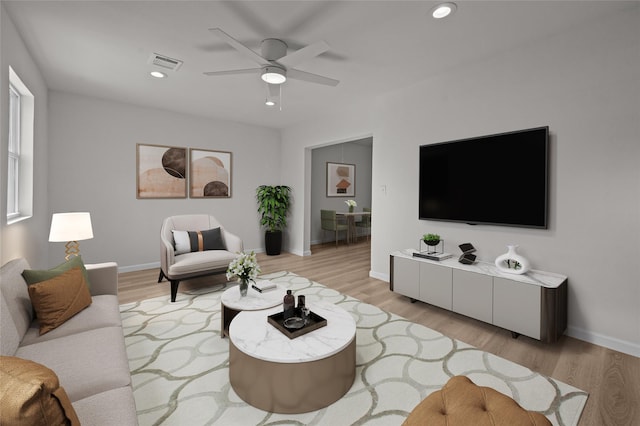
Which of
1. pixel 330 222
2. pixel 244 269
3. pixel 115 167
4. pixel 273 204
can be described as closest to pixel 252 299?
pixel 244 269

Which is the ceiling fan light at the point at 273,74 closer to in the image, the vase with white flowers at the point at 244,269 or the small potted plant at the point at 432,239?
the vase with white flowers at the point at 244,269

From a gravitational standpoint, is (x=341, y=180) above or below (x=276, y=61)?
below

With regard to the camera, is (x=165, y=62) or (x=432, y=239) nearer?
(x=165, y=62)

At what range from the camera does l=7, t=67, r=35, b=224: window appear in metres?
2.88

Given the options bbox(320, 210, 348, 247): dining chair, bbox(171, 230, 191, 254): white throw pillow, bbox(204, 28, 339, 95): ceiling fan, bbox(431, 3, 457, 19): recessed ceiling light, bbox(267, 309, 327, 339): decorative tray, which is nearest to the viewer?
bbox(267, 309, 327, 339): decorative tray

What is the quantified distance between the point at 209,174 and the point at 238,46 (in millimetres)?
3525

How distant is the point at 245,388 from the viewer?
180cm

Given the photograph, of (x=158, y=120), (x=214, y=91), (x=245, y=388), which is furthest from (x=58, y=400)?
(x=158, y=120)

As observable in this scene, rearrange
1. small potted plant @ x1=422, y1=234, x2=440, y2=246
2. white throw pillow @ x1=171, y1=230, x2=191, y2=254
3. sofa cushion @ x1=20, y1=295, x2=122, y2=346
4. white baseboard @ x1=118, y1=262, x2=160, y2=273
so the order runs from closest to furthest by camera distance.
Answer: sofa cushion @ x1=20, y1=295, x2=122, y2=346 → small potted plant @ x1=422, y1=234, x2=440, y2=246 → white throw pillow @ x1=171, y1=230, x2=191, y2=254 → white baseboard @ x1=118, y1=262, x2=160, y2=273

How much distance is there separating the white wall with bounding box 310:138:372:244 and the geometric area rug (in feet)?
14.6

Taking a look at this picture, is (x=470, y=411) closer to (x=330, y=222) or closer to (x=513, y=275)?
(x=513, y=275)

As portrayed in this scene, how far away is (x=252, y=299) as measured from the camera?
2594 millimetres

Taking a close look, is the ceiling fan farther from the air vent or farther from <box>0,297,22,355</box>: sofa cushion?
<box>0,297,22,355</box>: sofa cushion

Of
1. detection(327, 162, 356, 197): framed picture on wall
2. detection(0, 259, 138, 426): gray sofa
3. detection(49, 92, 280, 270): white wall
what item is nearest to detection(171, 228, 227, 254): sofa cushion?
detection(49, 92, 280, 270): white wall
